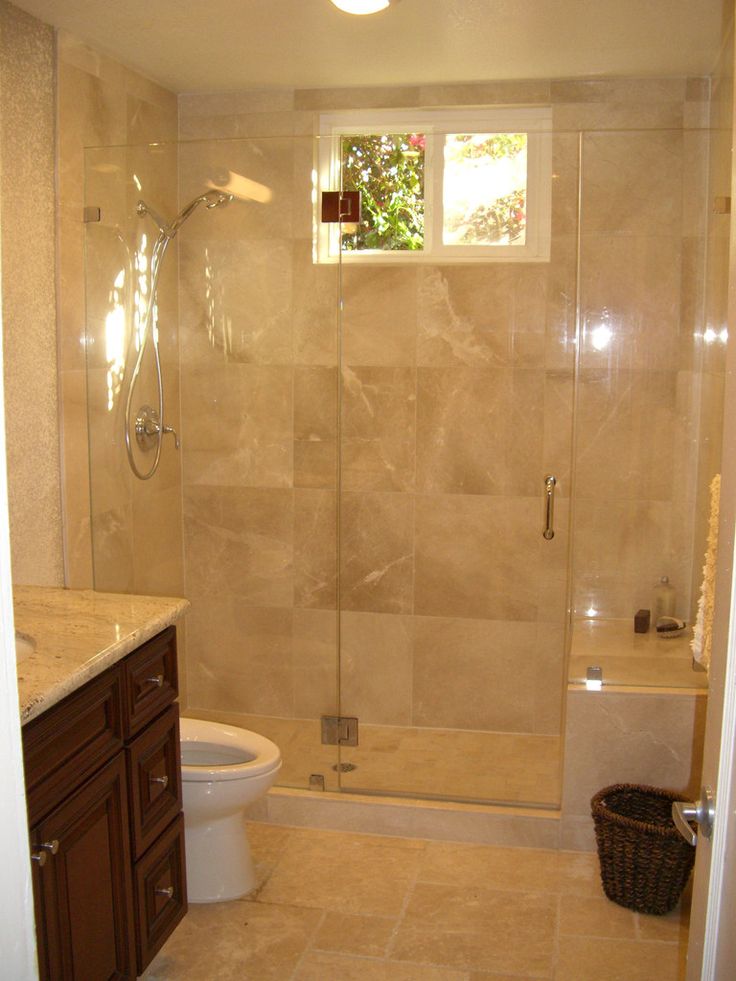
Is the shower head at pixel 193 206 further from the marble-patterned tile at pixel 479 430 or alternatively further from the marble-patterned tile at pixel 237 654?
the marble-patterned tile at pixel 237 654

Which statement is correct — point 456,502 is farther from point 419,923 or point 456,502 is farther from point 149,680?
point 149,680

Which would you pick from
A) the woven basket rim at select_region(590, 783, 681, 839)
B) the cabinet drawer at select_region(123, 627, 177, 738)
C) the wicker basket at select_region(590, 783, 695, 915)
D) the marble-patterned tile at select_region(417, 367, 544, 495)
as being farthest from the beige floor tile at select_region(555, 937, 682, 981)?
the marble-patterned tile at select_region(417, 367, 544, 495)

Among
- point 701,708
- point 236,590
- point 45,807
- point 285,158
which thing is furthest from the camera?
point 236,590

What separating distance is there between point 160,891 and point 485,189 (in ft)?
8.28

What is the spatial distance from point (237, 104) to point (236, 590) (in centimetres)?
180

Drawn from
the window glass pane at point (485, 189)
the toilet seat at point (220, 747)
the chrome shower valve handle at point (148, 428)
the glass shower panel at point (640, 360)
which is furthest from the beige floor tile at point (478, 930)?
the window glass pane at point (485, 189)

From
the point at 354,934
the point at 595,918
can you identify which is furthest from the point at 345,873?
the point at 595,918

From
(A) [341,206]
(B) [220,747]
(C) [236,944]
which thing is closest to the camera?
(C) [236,944]

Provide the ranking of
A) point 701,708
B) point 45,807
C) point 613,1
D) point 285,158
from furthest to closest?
point 285,158
point 701,708
point 613,1
point 45,807

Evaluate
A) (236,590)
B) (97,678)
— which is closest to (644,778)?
(236,590)

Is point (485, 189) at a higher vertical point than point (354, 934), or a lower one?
higher

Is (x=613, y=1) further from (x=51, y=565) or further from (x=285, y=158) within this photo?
(x=51, y=565)

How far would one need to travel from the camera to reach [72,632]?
83.4 inches

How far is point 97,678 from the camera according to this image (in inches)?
77.5
